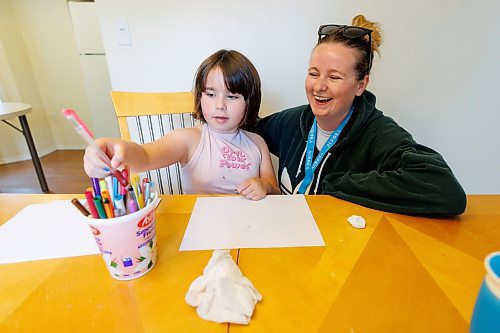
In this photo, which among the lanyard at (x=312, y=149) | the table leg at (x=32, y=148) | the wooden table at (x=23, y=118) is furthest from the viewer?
the table leg at (x=32, y=148)

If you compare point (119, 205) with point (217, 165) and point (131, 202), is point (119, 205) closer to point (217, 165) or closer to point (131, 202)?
point (131, 202)

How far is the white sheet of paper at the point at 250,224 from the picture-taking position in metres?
0.58

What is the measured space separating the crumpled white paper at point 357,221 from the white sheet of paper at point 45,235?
1.79 ft

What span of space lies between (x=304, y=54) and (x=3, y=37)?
3.27 meters

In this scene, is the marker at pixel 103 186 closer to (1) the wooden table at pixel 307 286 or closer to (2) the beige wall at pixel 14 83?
(1) the wooden table at pixel 307 286

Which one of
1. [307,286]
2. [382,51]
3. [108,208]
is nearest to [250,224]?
[307,286]

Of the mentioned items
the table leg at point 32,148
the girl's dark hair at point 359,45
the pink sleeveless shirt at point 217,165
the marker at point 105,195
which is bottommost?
the table leg at point 32,148

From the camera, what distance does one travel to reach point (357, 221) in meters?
0.62

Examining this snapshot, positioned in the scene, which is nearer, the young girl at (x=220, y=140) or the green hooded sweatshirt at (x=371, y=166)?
the green hooded sweatshirt at (x=371, y=166)

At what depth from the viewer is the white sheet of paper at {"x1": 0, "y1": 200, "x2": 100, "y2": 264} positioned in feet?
1.82

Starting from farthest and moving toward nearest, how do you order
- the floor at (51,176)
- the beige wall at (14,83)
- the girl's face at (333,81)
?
1. the beige wall at (14,83)
2. the floor at (51,176)
3. the girl's face at (333,81)

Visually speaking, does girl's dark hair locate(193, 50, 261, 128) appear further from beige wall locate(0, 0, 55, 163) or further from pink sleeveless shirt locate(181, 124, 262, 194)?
beige wall locate(0, 0, 55, 163)

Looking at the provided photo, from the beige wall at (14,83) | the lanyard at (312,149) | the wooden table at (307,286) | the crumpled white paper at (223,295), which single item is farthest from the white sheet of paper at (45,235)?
the beige wall at (14,83)

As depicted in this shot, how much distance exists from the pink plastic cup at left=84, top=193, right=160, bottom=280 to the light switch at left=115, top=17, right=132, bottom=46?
1.17 meters
